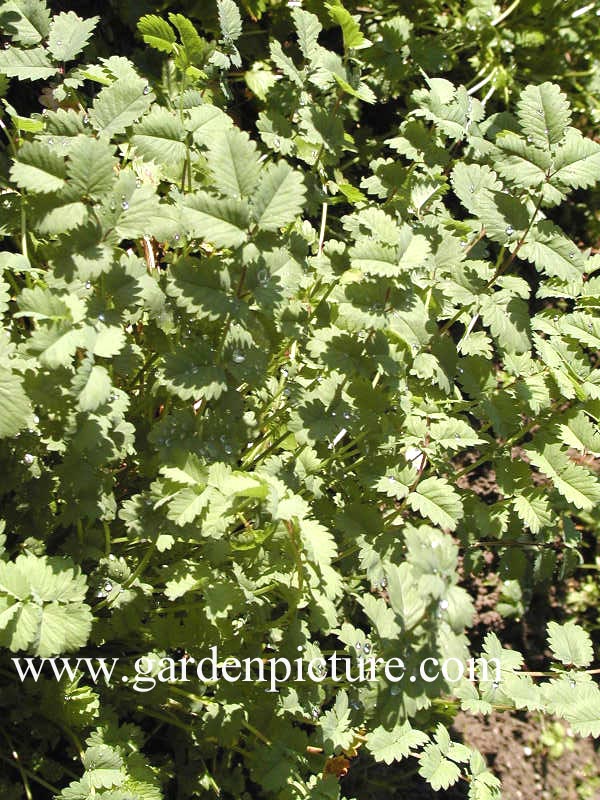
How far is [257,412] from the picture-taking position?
6.33 ft

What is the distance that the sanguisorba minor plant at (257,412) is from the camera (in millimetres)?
1394

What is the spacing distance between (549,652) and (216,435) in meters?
1.86

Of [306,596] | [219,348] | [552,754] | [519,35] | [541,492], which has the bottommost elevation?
[552,754]

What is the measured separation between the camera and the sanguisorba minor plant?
54.9 inches

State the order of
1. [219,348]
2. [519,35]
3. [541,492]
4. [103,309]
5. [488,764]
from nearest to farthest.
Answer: [103,309] → [219,348] → [541,492] → [488,764] → [519,35]

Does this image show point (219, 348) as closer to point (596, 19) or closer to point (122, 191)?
point (122, 191)

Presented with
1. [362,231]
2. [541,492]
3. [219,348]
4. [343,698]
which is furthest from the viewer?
[362,231]

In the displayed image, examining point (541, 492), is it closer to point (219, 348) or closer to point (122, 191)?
point (219, 348)

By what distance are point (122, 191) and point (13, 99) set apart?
4.79 feet

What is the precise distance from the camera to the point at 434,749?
5.70 feet

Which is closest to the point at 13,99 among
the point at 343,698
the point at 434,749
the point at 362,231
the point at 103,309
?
the point at 362,231

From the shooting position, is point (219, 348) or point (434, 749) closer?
point (219, 348)

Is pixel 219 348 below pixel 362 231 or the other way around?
below

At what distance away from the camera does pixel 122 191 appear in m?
1.43
